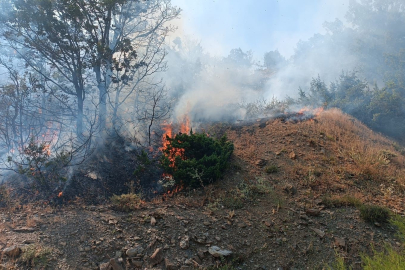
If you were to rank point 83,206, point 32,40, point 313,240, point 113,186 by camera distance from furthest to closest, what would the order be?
point 32,40 < point 113,186 < point 83,206 < point 313,240

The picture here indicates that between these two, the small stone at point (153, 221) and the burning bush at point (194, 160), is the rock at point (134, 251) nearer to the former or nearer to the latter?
the small stone at point (153, 221)

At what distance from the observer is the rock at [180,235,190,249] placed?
4043 millimetres

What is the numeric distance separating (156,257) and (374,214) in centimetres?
416

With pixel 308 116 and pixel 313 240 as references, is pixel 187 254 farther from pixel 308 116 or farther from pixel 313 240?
pixel 308 116

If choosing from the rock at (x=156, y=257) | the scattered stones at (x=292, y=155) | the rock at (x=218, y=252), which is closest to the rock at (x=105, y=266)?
the rock at (x=156, y=257)

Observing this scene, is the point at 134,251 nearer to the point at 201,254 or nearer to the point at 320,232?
the point at 201,254

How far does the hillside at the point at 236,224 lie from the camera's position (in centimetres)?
378

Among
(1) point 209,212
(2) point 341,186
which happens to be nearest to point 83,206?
(1) point 209,212

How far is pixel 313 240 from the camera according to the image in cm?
434

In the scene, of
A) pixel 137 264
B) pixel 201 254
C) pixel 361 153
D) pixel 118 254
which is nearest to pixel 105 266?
pixel 118 254

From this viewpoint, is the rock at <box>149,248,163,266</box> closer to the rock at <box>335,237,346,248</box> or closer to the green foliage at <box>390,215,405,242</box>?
the rock at <box>335,237,346,248</box>

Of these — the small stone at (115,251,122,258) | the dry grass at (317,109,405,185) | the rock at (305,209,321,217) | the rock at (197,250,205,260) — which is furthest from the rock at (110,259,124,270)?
the dry grass at (317,109,405,185)

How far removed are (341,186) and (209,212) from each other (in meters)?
3.50

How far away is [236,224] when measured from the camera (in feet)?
15.5
